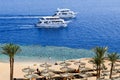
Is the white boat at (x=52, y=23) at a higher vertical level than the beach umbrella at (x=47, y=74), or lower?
higher

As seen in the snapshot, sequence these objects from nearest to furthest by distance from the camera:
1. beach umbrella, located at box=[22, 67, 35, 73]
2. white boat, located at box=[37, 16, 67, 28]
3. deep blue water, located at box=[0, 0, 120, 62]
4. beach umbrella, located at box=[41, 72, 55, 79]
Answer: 1. beach umbrella, located at box=[41, 72, 55, 79]
2. beach umbrella, located at box=[22, 67, 35, 73]
3. deep blue water, located at box=[0, 0, 120, 62]
4. white boat, located at box=[37, 16, 67, 28]

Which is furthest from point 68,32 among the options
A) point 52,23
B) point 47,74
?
point 47,74

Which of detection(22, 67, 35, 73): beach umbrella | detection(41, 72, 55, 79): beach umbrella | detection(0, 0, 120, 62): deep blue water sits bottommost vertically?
detection(41, 72, 55, 79): beach umbrella

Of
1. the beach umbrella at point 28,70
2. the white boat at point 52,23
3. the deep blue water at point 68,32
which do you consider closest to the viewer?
the beach umbrella at point 28,70

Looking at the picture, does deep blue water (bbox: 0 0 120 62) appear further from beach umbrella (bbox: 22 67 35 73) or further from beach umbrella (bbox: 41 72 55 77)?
beach umbrella (bbox: 41 72 55 77)

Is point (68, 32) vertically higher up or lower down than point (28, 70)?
higher up

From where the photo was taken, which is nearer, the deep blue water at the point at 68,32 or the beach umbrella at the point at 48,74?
the beach umbrella at the point at 48,74

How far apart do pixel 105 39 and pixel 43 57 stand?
1170 inches

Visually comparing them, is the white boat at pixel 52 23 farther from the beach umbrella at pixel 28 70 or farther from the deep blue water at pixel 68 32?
the beach umbrella at pixel 28 70

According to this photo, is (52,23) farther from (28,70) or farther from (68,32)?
(28,70)

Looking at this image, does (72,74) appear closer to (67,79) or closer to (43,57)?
(67,79)

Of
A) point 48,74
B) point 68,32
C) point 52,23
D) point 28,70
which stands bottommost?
point 48,74

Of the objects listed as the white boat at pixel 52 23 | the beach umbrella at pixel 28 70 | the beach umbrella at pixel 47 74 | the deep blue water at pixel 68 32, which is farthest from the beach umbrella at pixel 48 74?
the white boat at pixel 52 23

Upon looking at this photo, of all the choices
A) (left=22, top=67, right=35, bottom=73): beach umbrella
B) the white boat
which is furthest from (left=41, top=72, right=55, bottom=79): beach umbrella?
the white boat
